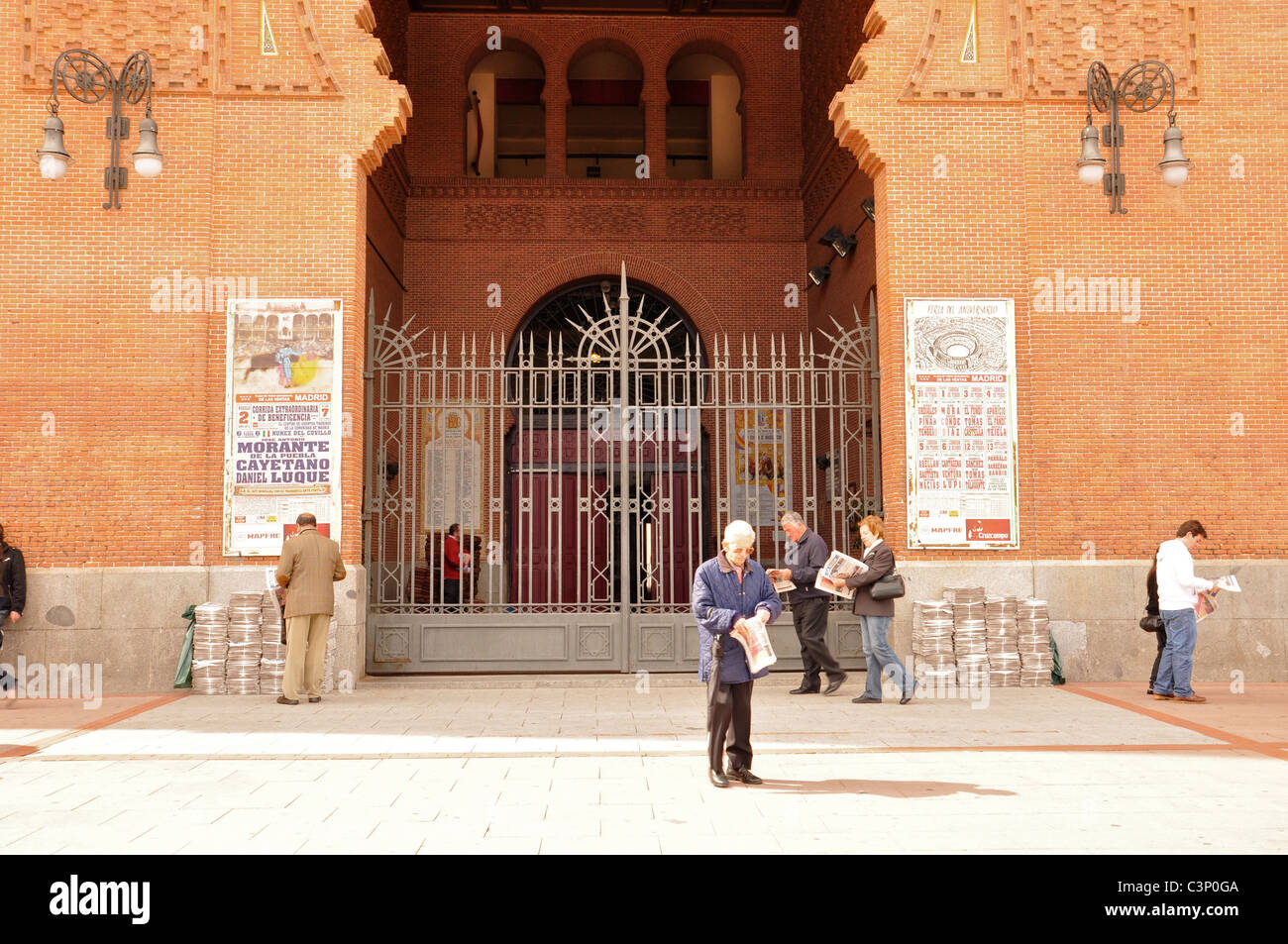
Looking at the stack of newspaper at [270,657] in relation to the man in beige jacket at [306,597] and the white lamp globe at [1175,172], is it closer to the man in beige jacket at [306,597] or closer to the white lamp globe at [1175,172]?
the man in beige jacket at [306,597]

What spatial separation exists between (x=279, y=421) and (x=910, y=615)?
21.9 ft

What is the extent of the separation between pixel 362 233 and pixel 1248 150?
955cm

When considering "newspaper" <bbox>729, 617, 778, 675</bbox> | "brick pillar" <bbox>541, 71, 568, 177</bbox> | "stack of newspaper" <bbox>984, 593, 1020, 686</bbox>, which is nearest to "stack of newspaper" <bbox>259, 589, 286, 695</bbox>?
"newspaper" <bbox>729, 617, 778, 675</bbox>

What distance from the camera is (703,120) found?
22641 mm

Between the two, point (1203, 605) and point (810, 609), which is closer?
point (1203, 605)

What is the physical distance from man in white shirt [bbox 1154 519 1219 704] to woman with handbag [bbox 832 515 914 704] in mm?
2335

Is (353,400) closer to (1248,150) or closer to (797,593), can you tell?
(797,593)

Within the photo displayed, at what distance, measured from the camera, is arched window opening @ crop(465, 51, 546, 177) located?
21.9 meters

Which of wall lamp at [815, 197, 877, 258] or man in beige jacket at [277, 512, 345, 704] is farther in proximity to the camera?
wall lamp at [815, 197, 877, 258]

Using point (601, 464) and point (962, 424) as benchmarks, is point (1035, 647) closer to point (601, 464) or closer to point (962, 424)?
point (962, 424)

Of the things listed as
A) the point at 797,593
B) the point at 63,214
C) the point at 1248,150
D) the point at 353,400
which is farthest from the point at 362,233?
the point at 1248,150

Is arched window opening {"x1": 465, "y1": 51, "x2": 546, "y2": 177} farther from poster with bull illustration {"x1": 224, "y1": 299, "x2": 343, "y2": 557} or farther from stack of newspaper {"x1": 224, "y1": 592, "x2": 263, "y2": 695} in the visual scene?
stack of newspaper {"x1": 224, "y1": 592, "x2": 263, "y2": 695}

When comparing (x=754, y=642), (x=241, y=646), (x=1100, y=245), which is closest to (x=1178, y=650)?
(x=1100, y=245)

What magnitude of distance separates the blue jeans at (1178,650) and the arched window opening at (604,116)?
48.4ft
